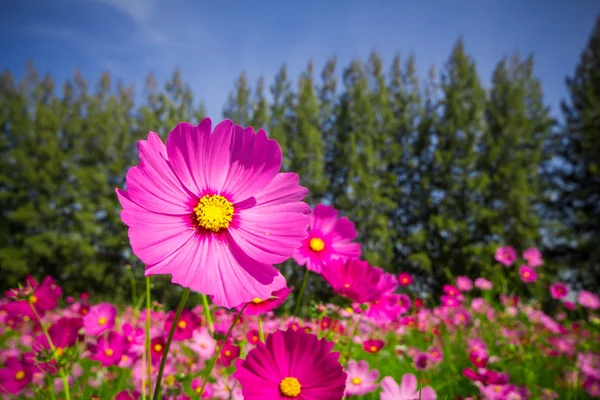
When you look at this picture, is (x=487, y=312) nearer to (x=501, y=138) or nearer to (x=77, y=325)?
(x=77, y=325)

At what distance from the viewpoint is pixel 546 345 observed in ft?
6.28

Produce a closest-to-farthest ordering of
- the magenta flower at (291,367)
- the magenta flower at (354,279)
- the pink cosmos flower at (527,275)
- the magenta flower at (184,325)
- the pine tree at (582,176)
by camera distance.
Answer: the magenta flower at (291,367) < the magenta flower at (354,279) < the magenta flower at (184,325) < the pink cosmos flower at (527,275) < the pine tree at (582,176)

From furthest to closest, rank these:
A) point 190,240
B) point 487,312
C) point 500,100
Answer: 1. point 500,100
2. point 487,312
3. point 190,240

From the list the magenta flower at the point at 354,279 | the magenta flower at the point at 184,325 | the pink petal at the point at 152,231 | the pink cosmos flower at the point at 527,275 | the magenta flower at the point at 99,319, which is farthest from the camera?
the pink cosmos flower at the point at 527,275

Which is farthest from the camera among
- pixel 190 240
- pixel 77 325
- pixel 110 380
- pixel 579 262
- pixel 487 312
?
pixel 579 262

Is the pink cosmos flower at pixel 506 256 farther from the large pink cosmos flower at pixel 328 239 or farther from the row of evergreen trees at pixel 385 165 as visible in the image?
the row of evergreen trees at pixel 385 165

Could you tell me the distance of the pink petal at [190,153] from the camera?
0.39 meters

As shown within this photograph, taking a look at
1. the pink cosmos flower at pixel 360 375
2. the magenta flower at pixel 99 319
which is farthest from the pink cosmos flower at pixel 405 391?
the magenta flower at pixel 99 319

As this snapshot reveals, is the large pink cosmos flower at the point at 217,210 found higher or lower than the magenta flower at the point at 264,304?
higher

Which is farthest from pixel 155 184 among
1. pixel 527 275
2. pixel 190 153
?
pixel 527 275

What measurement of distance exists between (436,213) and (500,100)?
404 centimetres

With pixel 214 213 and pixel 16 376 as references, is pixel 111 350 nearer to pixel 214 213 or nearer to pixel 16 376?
pixel 16 376

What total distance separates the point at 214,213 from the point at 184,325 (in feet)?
1.68

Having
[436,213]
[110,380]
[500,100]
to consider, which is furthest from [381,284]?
[500,100]
